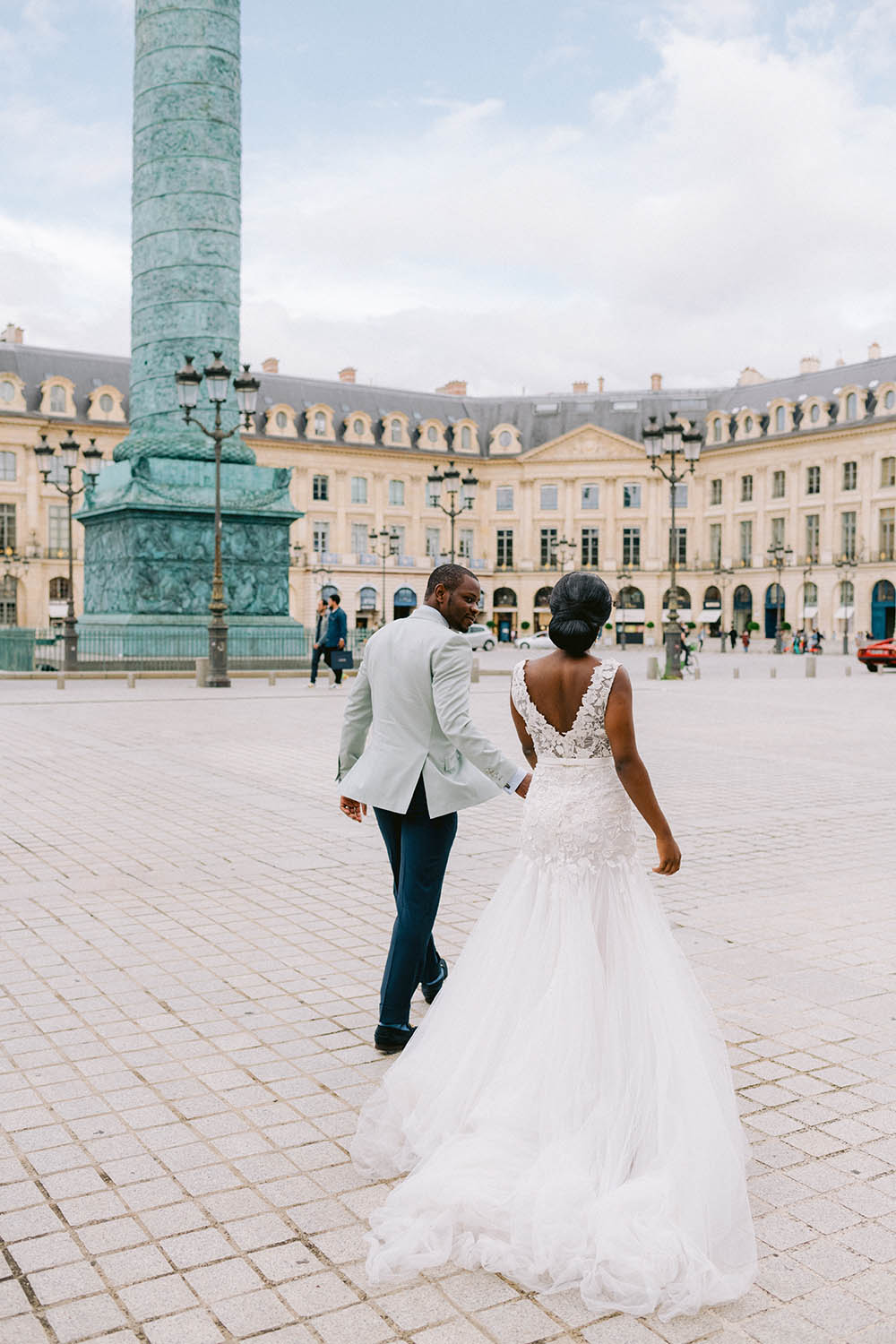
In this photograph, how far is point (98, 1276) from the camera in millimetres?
2896

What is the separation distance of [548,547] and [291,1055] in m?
79.0

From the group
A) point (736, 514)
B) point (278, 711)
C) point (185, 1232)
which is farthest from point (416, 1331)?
point (736, 514)

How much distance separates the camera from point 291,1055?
14.4 feet

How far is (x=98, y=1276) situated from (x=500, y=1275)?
94 centimetres

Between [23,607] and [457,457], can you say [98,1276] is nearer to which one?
[23,607]

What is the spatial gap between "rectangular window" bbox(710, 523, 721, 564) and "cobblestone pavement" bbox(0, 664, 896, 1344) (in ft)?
231

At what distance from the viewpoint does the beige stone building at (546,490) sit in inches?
2606

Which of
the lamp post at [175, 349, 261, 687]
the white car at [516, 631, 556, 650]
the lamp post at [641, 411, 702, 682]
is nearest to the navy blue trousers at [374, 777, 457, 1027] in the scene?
the lamp post at [175, 349, 261, 687]

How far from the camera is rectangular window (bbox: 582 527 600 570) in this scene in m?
82.0

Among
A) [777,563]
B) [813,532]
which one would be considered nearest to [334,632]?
[777,563]

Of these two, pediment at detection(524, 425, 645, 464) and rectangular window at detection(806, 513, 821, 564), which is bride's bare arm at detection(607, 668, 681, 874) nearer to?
rectangular window at detection(806, 513, 821, 564)

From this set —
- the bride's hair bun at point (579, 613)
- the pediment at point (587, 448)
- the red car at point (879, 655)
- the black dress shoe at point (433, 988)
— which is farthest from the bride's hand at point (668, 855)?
the pediment at point (587, 448)

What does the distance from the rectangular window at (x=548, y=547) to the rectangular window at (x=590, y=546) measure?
1.86 m

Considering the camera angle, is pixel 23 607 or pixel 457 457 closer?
pixel 23 607
